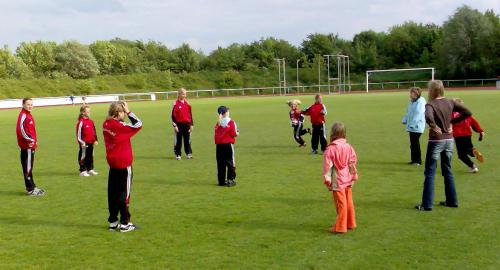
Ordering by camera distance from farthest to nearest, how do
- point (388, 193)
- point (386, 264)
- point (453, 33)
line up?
point (453, 33) < point (388, 193) < point (386, 264)

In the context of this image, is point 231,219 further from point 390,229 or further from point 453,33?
point 453,33

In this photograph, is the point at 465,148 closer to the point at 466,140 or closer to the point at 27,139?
the point at 466,140

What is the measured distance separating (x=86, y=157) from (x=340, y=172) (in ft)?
24.2

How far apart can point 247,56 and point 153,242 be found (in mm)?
100276

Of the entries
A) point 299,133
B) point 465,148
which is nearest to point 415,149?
point 465,148

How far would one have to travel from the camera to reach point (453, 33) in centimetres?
8156

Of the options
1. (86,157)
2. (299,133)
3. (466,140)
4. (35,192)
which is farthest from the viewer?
(299,133)

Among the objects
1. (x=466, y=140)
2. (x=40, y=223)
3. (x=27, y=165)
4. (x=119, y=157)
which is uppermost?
(x=119, y=157)

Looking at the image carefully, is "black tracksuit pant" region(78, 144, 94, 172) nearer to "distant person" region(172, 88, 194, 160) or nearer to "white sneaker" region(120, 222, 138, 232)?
"distant person" region(172, 88, 194, 160)

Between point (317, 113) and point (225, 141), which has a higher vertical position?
point (317, 113)

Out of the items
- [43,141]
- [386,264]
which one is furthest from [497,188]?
[43,141]

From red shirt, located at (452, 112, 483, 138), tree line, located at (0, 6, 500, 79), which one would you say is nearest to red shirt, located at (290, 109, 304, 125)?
red shirt, located at (452, 112, 483, 138)

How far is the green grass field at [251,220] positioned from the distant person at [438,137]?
0.29 m

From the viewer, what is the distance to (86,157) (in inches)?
478
